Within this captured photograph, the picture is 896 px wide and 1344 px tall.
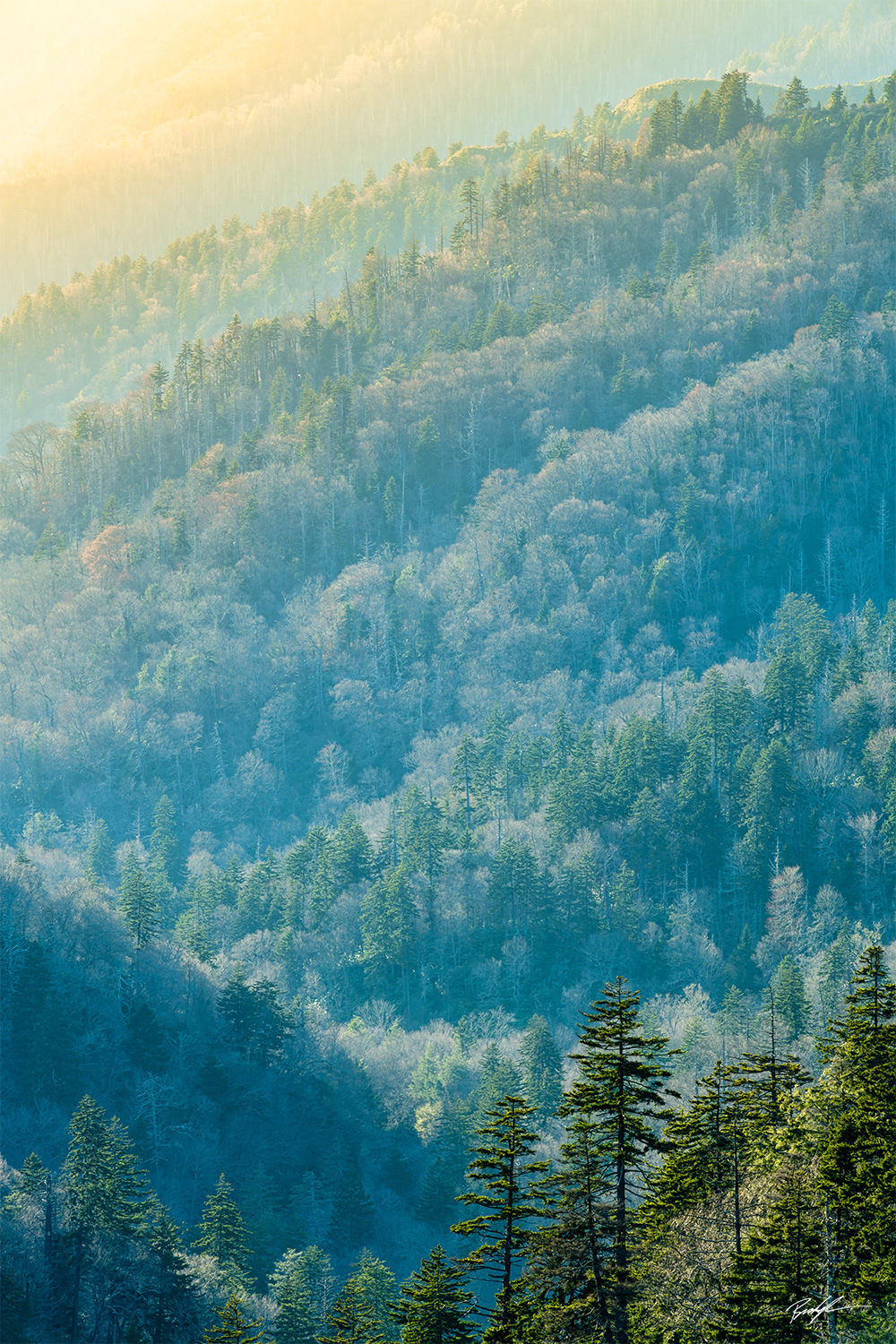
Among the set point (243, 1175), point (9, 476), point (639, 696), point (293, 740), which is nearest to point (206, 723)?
point (293, 740)

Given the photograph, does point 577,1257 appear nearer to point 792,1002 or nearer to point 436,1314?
point 436,1314

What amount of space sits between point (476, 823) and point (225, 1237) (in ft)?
189

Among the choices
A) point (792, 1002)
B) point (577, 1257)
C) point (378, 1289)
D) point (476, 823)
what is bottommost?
point (378, 1289)

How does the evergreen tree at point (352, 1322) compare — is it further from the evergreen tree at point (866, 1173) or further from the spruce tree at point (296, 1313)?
the evergreen tree at point (866, 1173)

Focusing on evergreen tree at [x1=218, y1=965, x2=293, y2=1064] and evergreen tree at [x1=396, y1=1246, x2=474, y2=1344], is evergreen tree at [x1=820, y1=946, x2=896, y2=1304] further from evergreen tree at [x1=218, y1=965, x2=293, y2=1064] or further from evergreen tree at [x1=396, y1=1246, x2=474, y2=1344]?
evergreen tree at [x1=218, y1=965, x2=293, y2=1064]

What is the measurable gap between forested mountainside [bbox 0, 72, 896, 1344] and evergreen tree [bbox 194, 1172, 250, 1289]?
366 millimetres

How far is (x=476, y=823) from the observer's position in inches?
4712

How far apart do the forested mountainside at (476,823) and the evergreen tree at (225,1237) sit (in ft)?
1.20

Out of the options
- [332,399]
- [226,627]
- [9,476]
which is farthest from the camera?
[9,476]

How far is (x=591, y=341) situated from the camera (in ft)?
617

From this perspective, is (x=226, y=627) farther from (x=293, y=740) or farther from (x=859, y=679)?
(x=859, y=679)

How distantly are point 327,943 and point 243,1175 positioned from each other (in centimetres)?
2752
